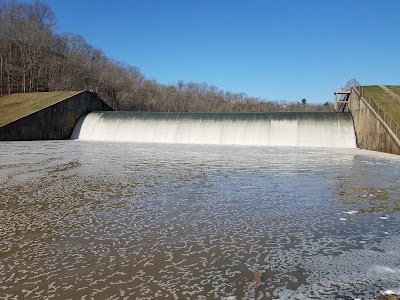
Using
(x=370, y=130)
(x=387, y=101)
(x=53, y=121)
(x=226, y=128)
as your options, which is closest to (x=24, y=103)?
(x=53, y=121)

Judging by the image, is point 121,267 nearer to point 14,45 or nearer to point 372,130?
point 372,130

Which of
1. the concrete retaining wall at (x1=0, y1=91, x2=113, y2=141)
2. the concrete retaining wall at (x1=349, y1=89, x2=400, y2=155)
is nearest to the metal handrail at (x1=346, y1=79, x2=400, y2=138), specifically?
the concrete retaining wall at (x1=349, y1=89, x2=400, y2=155)

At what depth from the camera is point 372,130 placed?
21.4 m

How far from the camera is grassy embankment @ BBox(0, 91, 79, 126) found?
1097 inches

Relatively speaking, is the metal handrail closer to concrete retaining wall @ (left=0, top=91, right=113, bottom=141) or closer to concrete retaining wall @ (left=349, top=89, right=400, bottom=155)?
concrete retaining wall @ (left=349, top=89, right=400, bottom=155)

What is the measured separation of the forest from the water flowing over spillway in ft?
28.4

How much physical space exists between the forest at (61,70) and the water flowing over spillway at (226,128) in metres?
8.66

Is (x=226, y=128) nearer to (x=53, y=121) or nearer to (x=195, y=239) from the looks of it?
(x=53, y=121)

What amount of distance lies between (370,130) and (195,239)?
65.5 ft

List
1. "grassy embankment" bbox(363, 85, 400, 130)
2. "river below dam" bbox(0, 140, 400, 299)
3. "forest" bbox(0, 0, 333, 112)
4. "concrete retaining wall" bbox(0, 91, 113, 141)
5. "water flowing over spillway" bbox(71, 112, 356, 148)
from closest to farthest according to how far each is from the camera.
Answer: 1. "river below dam" bbox(0, 140, 400, 299)
2. "grassy embankment" bbox(363, 85, 400, 130)
3. "water flowing over spillway" bbox(71, 112, 356, 148)
4. "concrete retaining wall" bbox(0, 91, 113, 141)
5. "forest" bbox(0, 0, 333, 112)

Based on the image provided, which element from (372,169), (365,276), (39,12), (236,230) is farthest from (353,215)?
(39,12)

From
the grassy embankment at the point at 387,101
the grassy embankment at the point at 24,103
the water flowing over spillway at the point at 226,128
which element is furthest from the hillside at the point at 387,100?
the grassy embankment at the point at 24,103

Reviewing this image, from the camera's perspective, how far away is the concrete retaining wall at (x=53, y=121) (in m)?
25.9

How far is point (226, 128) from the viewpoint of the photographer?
2730 centimetres
